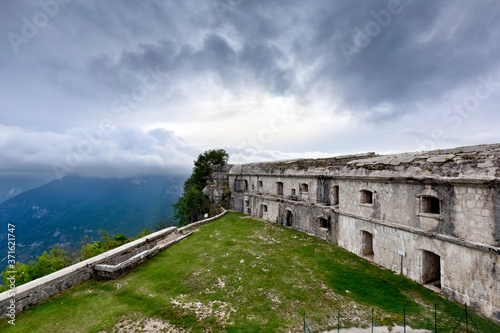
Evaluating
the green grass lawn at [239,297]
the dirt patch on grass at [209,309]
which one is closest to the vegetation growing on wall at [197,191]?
the green grass lawn at [239,297]

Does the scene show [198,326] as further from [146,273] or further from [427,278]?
[427,278]

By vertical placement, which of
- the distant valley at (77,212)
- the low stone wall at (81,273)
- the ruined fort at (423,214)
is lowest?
the distant valley at (77,212)

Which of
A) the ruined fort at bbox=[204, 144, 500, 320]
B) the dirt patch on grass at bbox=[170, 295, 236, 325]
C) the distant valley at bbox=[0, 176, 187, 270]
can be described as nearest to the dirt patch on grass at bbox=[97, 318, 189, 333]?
the dirt patch on grass at bbox=[170, 295, 236, 325]

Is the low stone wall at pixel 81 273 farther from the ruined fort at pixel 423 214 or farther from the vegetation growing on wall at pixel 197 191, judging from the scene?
the vegetation growing on wall at pixel 197 191

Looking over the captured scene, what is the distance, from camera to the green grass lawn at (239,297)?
26.0 feet

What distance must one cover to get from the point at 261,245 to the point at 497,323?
37.6ft

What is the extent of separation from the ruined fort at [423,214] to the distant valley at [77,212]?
9182cm

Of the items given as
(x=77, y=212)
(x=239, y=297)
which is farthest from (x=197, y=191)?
(x=77, y=212)

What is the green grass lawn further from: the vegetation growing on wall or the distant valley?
the distant valley

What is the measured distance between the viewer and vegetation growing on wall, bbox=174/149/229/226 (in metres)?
32.2

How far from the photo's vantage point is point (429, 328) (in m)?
7.58

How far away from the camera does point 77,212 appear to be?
12156 cm

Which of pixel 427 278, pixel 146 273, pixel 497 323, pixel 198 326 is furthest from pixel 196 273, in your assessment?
pixel 497 323

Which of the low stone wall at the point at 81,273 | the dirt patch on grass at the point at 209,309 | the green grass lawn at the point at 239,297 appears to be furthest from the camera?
the low stone wall at the point at 81,273
